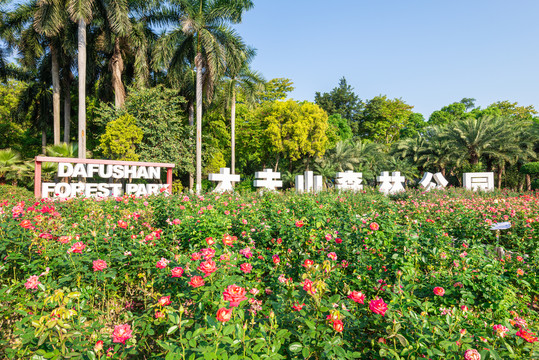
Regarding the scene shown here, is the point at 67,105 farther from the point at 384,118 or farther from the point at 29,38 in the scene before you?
the point at 384,118

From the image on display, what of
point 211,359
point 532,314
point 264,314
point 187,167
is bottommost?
point 532,314

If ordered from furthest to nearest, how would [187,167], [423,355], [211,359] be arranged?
[187,167]
[423,355]
[211,359]

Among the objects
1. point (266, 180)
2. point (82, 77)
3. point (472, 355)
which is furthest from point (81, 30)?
point (472, 355)

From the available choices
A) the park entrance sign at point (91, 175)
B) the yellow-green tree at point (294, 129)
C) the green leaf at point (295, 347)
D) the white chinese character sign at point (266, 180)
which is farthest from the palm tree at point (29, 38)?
the green leaf at point (295, 347)

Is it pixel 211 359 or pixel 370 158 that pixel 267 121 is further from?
pixel 211 359

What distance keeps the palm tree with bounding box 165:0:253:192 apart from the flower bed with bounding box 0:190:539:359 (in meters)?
12.0

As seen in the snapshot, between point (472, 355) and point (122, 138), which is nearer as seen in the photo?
point (472, 355)

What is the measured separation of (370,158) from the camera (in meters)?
24.0

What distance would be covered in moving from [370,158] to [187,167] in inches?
558

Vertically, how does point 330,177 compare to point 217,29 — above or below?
below

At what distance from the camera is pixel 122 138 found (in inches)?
607

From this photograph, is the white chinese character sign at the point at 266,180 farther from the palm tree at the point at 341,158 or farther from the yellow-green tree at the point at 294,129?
the palm tree at the point at 341,158

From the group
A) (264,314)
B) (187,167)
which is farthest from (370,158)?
(264,314)

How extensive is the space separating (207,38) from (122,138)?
6688 millimetres
